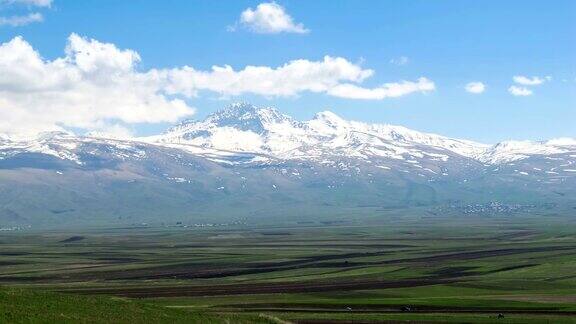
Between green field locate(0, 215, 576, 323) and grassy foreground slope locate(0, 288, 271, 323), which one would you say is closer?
grassy foreground slope locate(0, 288, 271, 323)

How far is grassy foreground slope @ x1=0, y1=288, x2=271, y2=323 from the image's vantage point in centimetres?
5328

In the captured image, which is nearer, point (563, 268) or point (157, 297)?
point (157, 297)

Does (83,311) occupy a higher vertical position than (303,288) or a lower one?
higher

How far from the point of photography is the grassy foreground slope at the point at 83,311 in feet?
175

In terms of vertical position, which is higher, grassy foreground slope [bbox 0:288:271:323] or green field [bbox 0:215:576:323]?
grassy foreground slope [bbox 0:288:271:323]

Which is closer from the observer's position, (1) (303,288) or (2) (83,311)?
(2) (83,311)

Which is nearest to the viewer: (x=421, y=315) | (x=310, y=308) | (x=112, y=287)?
(x=421, y=315)

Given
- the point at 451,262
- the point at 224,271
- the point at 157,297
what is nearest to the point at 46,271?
the point at 224,271

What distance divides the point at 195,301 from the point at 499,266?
77.4 metres

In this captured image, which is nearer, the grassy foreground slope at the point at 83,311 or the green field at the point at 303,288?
the grassy foreground slope at the point at 83,311

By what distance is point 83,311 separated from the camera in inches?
2314

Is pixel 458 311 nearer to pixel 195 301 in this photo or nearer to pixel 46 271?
pixel 195 301

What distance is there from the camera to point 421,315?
86.1 m

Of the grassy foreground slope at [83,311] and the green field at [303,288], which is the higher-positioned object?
the grassy foreground slope at [83,311]
